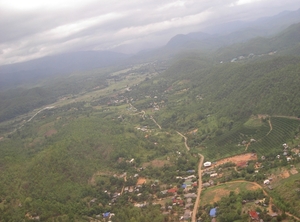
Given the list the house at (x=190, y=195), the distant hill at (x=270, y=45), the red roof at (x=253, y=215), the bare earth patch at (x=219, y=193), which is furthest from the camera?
the distant hill at (x=270, y=45)

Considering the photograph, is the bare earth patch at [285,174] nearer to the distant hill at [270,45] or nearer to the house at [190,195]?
the house at [190,195]

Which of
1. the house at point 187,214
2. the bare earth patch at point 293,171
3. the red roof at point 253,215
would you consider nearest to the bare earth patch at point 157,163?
the house at point 187,214

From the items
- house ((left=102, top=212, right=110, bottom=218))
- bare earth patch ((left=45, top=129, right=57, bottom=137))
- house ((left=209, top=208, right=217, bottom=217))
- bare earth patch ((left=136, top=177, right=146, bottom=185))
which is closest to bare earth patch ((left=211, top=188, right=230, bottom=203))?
house ((left=209, top=208, right=217, bottom=217))

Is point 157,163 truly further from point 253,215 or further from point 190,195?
point 253,215

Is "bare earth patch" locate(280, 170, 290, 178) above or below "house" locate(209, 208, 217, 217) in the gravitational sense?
above

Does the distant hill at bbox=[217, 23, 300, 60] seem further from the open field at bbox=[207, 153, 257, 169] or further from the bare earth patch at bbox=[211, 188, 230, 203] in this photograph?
the bare earth patch at bbox=[211, 188, 230, 203]

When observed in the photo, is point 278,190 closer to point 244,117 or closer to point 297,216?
point 297,216

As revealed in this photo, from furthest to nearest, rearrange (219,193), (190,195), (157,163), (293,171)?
(157,163) → (190,195) → (219,193) → (293,171)

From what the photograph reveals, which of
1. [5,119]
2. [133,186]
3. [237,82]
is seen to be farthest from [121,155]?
[5,119]

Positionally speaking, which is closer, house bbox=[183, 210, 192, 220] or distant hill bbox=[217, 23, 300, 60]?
house bbox=[183, 210, 192, 220]

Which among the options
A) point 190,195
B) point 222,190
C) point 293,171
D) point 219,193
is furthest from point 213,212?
point 293,171

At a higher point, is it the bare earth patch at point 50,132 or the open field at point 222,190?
the bare earth patch at point 50,132
